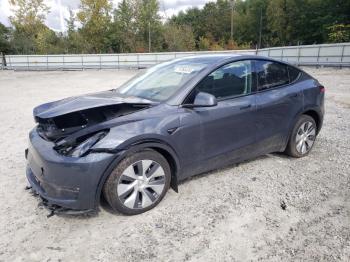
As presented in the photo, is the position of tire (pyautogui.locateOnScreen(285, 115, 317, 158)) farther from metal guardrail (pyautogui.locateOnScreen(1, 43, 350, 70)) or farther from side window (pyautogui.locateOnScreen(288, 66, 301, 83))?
metal guardrail (pyautogui.locateOnScreen(1, 43, 350, 70))

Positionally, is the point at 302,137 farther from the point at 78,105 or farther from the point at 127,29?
the point at 127,29

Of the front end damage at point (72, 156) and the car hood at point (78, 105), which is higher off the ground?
the car hood at point (78, 105)

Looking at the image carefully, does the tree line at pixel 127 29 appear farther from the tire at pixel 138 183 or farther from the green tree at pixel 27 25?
the tire at pixel 138 183

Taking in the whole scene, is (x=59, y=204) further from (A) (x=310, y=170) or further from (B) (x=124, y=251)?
(A) (x=310, y=170)

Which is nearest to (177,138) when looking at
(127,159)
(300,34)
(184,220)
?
(127,159)

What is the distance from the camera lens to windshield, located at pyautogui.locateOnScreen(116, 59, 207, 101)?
11.5 feet

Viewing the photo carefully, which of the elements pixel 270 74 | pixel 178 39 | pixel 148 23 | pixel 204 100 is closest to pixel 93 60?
pixel 178 39

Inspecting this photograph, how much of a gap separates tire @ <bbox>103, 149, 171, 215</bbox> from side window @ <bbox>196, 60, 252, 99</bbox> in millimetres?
977

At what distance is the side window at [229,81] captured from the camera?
348cm

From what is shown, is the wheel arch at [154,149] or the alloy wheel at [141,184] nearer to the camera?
the wheel arch at [154,149]

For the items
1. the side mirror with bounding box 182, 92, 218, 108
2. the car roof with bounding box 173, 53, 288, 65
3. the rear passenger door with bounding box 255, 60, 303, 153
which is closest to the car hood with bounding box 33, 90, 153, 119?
the side mirror with bounding box 182, 92, 218, 108

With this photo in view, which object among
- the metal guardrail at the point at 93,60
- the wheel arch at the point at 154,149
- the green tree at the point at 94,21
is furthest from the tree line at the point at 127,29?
the wheel arch at the point at 154,149

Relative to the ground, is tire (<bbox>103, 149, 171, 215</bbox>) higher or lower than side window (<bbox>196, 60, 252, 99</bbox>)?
lower

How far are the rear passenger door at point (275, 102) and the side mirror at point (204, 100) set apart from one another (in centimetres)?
89
